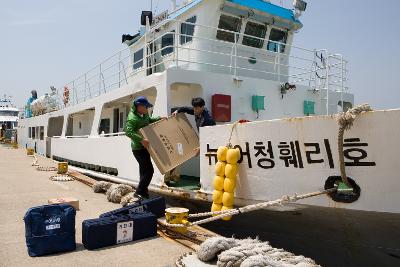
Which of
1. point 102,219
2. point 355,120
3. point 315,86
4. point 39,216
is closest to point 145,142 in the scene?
A: point 102,219

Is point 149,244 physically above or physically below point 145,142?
below

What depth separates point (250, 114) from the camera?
768 cm

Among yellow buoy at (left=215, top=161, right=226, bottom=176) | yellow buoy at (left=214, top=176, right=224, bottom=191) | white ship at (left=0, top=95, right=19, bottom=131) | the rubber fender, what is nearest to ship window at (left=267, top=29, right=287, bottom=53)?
yellow buoy at (left=215, top=161, right=226, bottom=176)

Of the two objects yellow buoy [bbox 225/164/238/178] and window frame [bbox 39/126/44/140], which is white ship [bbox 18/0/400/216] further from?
window frame [bbox 39/126/44/140]

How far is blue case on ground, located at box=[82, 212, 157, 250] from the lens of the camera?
4348 mm

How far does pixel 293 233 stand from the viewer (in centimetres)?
535

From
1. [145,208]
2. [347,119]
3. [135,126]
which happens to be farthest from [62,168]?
[347,119]

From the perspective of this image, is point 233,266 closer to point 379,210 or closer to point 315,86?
point 379,210

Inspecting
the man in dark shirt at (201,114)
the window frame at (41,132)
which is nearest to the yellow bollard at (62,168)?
the man in dark shirt at (201,114)

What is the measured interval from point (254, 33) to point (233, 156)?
20.0 feet

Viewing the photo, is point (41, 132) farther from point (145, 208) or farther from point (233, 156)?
point (233, 156)

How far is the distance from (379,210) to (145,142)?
143 inches

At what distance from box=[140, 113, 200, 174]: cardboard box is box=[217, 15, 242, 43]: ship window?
3.63 meters

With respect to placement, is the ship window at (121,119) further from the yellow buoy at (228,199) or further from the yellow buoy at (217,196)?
the yellow buoy at (228,199)
